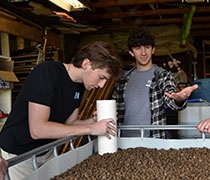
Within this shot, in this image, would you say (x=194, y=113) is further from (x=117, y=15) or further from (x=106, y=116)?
(x=117, y=15)

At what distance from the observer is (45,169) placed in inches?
47.4

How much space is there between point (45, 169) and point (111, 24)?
394cm

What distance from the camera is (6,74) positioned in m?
2.76

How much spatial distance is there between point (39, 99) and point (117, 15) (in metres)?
3.12

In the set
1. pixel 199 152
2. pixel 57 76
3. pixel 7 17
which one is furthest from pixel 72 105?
pixel 7 17

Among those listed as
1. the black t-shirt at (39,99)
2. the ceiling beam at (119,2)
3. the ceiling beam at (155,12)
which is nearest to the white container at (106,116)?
the black t-shirt at (39,99)

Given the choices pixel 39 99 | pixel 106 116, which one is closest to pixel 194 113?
pixel 106 116

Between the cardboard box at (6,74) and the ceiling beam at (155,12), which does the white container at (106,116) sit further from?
the ceiling beam at (155,12)

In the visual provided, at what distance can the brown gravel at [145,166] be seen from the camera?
125cm

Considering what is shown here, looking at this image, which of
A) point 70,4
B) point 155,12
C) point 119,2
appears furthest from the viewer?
point 155,12

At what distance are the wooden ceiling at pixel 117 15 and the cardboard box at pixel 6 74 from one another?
0.44 m

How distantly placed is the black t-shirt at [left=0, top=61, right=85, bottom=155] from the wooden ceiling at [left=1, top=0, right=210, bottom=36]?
1543 mm

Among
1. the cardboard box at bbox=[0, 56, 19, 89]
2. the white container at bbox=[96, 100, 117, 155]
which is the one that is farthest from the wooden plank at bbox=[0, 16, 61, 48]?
the white container at bbox=[96, 100, 117, 155]

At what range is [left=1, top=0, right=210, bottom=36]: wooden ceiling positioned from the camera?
3.47 metres
